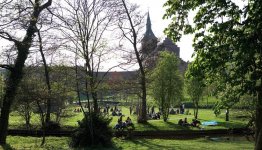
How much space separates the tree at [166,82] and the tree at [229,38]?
96.9 feet

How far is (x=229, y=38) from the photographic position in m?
10.5

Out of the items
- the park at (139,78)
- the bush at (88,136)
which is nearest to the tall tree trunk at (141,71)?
the park at (139,78)

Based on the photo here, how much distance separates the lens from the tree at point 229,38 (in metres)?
9.45

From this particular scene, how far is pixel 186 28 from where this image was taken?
11.7 metres

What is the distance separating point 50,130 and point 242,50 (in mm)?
24156

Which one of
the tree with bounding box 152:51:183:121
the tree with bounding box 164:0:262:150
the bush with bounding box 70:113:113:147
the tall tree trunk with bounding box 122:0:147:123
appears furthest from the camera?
the tree with bounding box 152:51:183:121

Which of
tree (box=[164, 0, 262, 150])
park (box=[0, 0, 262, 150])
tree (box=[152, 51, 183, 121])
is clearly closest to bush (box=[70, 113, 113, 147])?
park (box=[0, 0, 262, 150])

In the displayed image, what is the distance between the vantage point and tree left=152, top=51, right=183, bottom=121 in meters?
41.6

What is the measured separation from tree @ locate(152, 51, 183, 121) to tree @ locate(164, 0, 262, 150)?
29.5m

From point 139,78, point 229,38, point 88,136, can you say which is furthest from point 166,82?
point 229,38

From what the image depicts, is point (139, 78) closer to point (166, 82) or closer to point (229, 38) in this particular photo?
point (166, 82)

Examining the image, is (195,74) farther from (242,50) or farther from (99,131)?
(99,131)

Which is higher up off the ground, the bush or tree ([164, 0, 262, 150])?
tree ([164, 0, 262, 150])

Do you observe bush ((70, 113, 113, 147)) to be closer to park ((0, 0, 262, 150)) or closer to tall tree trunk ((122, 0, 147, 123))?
park ((0, 0, 262, 150))
